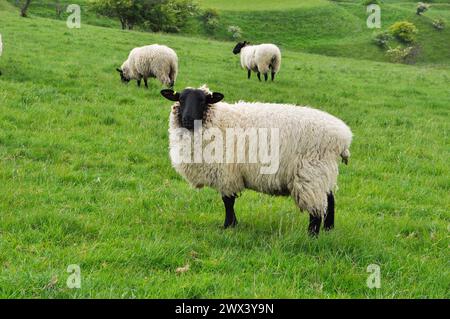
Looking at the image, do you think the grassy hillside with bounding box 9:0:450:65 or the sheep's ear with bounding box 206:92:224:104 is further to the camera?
the grassy hillside with bounding box 9:0:450:65

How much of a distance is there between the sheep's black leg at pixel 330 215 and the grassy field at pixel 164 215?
8.9 inches

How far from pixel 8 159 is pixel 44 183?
138cm

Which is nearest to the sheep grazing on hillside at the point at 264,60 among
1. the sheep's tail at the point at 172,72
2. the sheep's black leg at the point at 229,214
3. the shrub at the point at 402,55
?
the sheep's tail at the point at 172,72

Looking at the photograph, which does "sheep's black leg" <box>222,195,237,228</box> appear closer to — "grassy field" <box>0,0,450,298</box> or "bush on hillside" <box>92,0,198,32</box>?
"grassy field" <box>0,0,450,298</box>

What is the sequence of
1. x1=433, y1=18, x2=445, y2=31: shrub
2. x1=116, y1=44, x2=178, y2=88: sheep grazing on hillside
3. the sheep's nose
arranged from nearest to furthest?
the sheep's nose → x1=116, y1=44, x2=178, y2=88: sheep grazing on hillside → x1=433, y1=18, x2=445, y2=31: shrub

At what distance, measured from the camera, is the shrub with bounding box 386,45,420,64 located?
2063 inches

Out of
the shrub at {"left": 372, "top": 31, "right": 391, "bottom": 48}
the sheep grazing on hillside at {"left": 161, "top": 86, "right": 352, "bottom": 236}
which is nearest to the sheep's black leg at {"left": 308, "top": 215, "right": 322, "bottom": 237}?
the sheep grazing on hillside at {"left": 161, "top": 86, "right": 352, "bottom": 236}

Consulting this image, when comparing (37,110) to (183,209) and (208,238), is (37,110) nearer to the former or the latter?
(183,209)

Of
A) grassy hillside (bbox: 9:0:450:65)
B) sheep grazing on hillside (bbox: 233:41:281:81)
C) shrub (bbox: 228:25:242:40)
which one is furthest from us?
shrub (bbox: 228:25:242:40)

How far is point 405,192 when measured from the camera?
832cm

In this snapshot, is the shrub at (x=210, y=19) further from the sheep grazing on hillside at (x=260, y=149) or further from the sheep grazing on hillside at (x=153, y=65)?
the sheep grazing on hillside at (x=260, y=149)

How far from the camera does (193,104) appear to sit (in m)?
6.36

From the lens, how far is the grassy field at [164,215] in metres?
4.72

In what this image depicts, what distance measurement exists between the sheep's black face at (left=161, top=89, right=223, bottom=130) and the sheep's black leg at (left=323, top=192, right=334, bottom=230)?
76.4 inches
